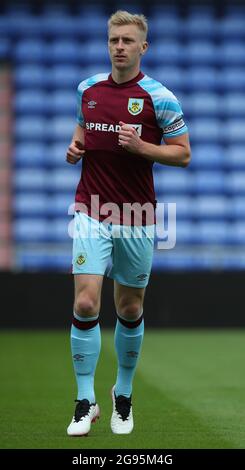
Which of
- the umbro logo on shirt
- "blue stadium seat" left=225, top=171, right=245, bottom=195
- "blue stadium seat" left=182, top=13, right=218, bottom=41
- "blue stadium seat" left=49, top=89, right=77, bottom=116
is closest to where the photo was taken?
the umbro logo on shirt

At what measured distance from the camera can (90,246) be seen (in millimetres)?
5188

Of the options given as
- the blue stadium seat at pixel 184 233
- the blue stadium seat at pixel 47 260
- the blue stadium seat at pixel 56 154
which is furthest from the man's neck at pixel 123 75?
the blue stadium seat at pixel 56 154

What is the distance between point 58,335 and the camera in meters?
12.3

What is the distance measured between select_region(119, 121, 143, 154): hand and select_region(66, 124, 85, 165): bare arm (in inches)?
12.0

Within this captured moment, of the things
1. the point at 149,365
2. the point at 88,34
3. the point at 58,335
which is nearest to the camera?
the point at 149,365

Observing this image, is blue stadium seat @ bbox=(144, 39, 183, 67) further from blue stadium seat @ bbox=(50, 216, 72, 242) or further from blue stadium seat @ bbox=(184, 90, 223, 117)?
blue stadium seat @ bbox=(50, 216, 72, 242)

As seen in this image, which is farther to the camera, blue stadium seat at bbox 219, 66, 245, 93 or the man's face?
blue stadium seat at bbox 219, 66, 245, 93

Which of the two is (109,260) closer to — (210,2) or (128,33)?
(128,33)

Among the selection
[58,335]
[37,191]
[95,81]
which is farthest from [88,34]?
[95,81]

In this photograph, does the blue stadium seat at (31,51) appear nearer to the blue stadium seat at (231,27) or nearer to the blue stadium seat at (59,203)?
the blue stadium seat at (59,203)

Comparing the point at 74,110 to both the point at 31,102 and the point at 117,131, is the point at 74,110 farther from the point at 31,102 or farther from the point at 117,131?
the point at 117,131

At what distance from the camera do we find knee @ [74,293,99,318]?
510 centimetres

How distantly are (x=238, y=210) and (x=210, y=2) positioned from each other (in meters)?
3.85

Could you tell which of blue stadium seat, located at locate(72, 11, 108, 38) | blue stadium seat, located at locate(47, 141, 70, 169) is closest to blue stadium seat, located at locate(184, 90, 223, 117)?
blue stadium seat, located at locate(72, 11, 108, 38)
